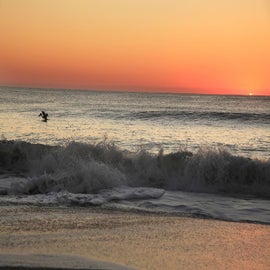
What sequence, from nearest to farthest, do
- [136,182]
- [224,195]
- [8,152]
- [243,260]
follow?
[243,260] < [224,195] < [136,182] < [8,152]

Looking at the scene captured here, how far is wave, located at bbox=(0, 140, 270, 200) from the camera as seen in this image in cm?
974

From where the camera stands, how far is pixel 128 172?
12234 mm

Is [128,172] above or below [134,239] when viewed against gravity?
below

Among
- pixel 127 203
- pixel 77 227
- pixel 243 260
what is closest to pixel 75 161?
pixel 127 203

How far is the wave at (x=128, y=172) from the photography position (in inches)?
384

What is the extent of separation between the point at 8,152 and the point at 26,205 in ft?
25.2

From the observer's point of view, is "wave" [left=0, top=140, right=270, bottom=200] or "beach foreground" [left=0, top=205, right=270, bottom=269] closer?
"beach foreground" [left=0, top=205, right=270, bottom=269]

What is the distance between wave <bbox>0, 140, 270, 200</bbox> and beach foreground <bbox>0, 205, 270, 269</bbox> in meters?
2.19

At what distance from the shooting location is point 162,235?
5.69m

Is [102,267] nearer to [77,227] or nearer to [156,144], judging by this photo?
[77,227]

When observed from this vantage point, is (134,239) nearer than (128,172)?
Yes

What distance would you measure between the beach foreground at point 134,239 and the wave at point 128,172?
7.17 ft

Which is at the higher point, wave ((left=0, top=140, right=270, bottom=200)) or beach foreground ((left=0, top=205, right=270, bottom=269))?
beach foreground ((left=0, top=205, right=270, bottom=269))

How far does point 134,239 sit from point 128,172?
22.4ft
